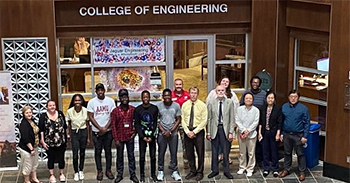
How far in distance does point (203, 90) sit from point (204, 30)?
4.49ft

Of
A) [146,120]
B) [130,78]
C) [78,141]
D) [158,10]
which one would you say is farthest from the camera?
[130,78]

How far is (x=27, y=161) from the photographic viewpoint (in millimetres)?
10914

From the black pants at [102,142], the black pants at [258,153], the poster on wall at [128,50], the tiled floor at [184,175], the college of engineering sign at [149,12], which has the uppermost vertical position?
the college of engineering sign at [149,12]

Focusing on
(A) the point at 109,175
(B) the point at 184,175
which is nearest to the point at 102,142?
(A) the point at 109,175

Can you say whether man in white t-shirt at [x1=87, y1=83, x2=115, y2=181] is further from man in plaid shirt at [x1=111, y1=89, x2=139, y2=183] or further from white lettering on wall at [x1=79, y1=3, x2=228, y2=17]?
white lettering on wall at [x1=79, y1=3, x2=228, y2=17]

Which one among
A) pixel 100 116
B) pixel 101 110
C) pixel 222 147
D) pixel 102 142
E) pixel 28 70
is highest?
pixel 28 70

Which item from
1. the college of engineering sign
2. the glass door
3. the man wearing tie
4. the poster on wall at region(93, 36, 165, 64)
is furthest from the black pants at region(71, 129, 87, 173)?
the glass door

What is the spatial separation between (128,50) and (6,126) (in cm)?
297

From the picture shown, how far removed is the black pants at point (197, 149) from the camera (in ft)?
36.7

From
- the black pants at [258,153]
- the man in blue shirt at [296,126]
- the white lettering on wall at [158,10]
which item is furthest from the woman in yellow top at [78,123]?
the man in blue shirt at [296,126]

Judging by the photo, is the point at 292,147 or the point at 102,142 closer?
the point at 102,142

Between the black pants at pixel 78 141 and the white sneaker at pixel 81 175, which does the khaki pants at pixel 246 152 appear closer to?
the black pants at pixel 78 141

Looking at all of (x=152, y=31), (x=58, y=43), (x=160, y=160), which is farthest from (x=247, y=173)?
(x=58, y=43)

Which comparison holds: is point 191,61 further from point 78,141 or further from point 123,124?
point 78,141
